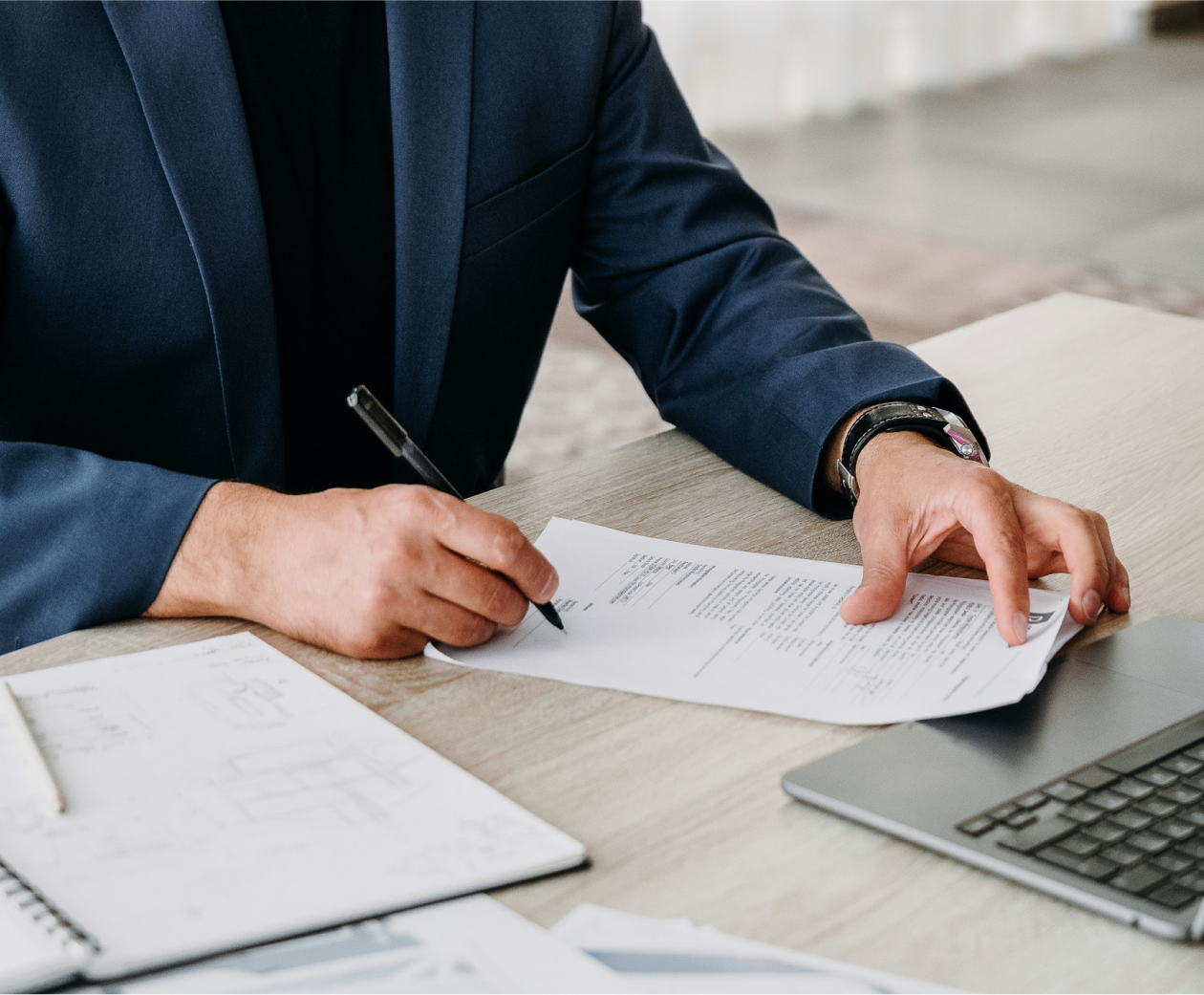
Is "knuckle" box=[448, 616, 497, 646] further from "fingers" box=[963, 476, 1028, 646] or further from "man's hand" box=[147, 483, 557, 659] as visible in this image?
"fingers" box=[963, 476, 1028, 646]

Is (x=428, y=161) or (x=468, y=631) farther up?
(x=428, y=161)

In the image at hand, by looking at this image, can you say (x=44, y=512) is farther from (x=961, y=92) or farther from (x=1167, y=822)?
(x=961, y=92)

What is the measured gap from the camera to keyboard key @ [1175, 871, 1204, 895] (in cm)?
56

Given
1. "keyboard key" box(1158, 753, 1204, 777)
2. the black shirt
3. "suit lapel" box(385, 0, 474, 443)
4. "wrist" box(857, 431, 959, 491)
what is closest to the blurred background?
the black shirt

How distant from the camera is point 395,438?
2.89ft

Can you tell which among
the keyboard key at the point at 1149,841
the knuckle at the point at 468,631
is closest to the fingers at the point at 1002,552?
the keyboard key at the point at 1149,841

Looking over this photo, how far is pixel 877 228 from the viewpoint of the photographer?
15.5 ft

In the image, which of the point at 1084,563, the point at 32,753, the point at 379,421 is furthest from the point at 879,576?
the point at 32,753

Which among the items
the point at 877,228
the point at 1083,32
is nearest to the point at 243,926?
the point at 877,228

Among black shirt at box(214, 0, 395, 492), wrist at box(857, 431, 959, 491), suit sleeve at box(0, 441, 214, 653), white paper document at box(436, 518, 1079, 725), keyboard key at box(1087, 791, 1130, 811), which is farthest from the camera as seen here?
black shirt at box(214, 0, 395, 492)

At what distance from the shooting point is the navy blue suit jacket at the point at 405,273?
978mm

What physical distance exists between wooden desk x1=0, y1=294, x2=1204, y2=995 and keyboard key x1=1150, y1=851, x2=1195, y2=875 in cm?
4

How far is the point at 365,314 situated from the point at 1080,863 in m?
0.89

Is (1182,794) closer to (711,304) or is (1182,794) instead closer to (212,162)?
(711,304)
